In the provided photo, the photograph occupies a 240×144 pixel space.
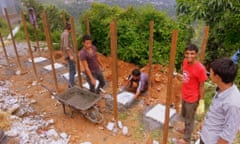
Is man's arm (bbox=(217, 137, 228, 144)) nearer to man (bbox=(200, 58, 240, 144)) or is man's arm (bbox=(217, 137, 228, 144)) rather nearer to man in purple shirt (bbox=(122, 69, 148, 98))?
man (bbox=(200, 58, 240, 144))

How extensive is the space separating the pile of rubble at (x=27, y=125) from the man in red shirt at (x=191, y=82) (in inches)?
78.4

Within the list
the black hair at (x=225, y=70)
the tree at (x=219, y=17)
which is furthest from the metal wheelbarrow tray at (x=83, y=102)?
the tree at (x=219, y=17)

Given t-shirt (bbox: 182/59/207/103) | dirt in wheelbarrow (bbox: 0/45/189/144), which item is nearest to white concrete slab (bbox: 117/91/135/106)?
dirt in wheelbarrow (bbox: 0/45/189/144)

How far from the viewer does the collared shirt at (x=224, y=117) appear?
6.03 ft

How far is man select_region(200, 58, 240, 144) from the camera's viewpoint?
184 centimetres

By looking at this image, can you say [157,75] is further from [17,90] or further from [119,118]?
[17,90]

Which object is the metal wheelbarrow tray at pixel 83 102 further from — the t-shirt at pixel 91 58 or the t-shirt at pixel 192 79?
the t-shirt at pixel 192 79

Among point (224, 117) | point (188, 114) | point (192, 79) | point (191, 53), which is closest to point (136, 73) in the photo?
point (188, 114)

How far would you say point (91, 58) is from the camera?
418cm

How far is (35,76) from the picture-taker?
20.1ft

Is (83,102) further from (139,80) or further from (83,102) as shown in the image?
(139,80)

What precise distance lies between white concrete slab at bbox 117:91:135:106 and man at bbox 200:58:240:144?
2.71 m

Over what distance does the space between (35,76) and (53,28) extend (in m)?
8.43

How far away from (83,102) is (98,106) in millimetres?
527
